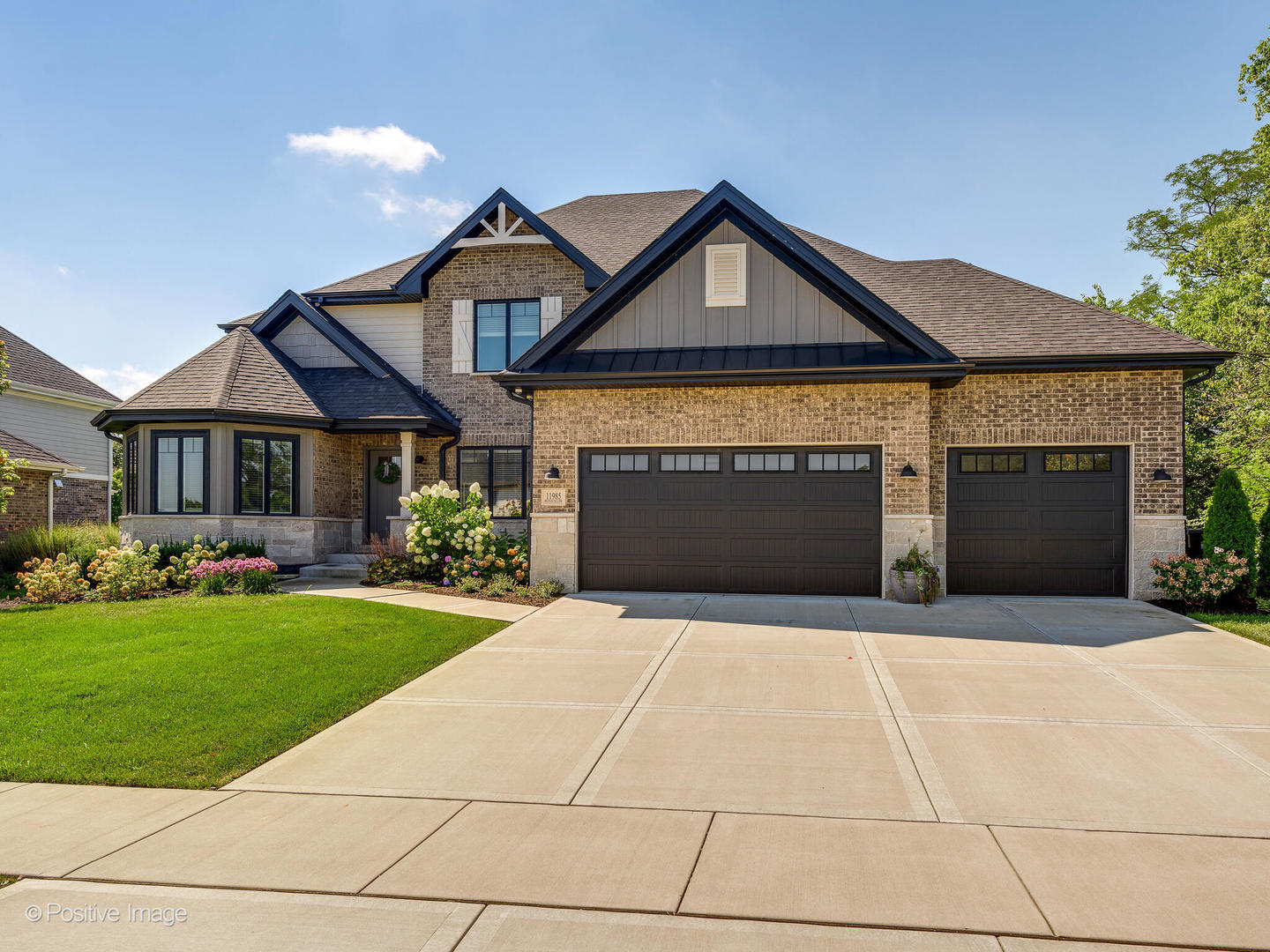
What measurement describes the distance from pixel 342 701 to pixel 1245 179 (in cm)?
3419

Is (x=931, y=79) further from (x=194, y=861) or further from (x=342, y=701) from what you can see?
(x=194, y=861)

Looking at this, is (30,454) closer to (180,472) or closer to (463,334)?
(180,472)

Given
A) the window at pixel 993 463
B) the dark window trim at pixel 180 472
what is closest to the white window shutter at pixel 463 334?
the dark window trim at pixel 180 472

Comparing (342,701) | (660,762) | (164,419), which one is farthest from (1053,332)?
(164,419)

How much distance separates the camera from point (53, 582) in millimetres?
13227

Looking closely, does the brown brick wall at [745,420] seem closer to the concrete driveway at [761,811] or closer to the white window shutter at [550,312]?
the white window shutter at [550,312]

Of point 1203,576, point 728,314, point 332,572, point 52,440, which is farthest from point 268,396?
point 1203,576

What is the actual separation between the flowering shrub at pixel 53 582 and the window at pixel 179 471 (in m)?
2.89

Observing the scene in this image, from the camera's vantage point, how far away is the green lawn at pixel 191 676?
6.06 metres

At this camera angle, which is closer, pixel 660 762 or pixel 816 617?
pixel 660 762

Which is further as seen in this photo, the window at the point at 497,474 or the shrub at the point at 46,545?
the window at the point at 497,474

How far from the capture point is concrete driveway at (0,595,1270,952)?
12.4ft

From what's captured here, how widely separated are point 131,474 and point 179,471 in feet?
6.74

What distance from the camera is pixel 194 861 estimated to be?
434 centimetres
